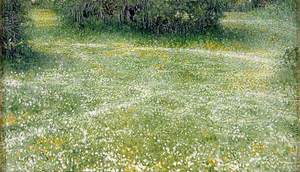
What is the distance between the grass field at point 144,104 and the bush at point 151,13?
1.20 metres

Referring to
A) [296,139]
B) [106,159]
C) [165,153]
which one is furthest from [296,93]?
[106,159]

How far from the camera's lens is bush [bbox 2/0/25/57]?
18953mm

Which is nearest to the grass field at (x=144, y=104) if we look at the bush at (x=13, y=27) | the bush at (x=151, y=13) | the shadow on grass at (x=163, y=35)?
the shadow on grass at (x=163, y=35)

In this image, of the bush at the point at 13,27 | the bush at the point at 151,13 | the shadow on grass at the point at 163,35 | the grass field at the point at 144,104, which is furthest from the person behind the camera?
the bush at the point at 151,13

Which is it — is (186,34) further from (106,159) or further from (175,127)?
(106,159)

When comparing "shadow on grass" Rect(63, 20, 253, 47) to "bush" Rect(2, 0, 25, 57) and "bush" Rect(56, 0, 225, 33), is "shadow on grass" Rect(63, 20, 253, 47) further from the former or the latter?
"bush" Rect(2, 0, 25, 57)

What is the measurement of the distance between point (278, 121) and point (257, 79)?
4.27 meters

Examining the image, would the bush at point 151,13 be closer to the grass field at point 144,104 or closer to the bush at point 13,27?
the grass field at point 144,104

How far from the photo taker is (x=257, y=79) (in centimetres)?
2042

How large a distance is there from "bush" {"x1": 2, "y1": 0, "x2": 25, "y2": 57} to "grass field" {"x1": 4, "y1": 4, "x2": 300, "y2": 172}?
62cm

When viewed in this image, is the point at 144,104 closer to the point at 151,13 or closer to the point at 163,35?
the point at 163,35

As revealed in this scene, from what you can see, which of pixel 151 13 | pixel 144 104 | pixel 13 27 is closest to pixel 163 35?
pixel 151 13

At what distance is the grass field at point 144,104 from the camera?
535 inches

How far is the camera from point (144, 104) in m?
17.2
